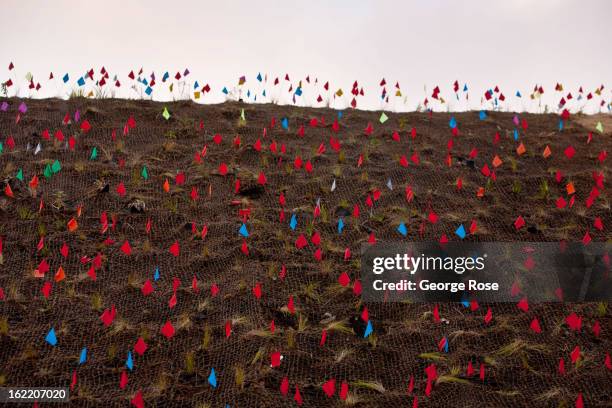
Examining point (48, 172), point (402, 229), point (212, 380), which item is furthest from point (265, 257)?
point (48, 172)

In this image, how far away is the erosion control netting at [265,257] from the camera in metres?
5.99

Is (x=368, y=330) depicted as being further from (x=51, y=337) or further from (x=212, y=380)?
(x=51, y=337)

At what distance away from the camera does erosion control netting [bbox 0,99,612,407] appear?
5988 mm

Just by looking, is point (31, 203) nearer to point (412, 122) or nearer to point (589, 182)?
point (412, 122)

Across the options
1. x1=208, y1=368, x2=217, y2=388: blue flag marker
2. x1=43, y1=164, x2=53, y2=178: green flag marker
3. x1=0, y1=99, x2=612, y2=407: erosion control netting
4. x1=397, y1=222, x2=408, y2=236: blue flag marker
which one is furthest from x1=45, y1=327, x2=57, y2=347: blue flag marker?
x1=397, y1=222, x2=408, y2=236: blue flag marker

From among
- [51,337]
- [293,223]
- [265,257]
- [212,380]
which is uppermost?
[293,223]

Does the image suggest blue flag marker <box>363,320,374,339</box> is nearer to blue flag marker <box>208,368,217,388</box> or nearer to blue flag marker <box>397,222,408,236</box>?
blue flag marker <box>208,368,217,388</box>

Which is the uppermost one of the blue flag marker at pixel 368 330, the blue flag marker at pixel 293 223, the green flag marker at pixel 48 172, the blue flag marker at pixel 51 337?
the green flag marker at pixel 48 172

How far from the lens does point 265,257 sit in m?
7.50

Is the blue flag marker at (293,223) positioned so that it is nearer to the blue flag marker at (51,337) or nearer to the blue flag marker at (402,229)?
the blue flag marker at (402,229)

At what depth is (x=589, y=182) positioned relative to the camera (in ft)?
30.8

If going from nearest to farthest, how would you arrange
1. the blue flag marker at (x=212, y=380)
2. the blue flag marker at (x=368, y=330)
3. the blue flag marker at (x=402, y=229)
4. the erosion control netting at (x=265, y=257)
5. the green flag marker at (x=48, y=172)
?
the blue flag marker at (x=212, y=380), the erosion control netting at (x=265, y=257), the blue flag marker at (x=368, y=330), the blue flag marker at (x=402, y=229), the green flag marker at (x=48, y=172)

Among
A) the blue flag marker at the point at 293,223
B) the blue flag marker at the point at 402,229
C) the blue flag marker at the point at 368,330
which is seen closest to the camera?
the blue flag marker at the point at 368,330

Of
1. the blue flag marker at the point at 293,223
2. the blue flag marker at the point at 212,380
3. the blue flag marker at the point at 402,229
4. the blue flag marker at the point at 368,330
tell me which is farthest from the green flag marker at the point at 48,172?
the blue flag marker at the point at 368,330
